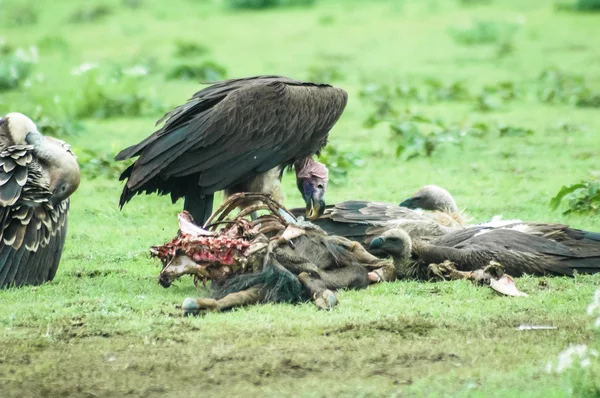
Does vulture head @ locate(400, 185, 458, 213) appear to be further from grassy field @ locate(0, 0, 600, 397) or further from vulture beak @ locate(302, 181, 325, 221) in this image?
vulture beak @ locate(302, 181, 325, 221)

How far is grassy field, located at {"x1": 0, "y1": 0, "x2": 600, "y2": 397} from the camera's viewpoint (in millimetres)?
4461

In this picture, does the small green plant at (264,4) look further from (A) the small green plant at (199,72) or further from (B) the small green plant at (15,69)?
(B) the small green plant at (15,69)

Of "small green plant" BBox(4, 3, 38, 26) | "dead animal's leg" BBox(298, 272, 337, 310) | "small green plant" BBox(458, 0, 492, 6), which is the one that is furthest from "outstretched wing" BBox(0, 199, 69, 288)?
"small green plant" BBox(4, 3, 38, 26)

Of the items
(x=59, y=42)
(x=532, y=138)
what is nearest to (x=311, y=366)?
(x=532, y=138)

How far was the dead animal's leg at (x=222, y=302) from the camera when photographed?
5234 millimetres

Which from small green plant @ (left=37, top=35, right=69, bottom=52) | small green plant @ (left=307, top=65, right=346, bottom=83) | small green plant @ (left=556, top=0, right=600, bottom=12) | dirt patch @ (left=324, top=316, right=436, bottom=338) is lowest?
small green plant @ (left=37, top=35, right=69, bottom=52)

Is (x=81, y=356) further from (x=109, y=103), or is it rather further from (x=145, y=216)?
(x=109, y=103)

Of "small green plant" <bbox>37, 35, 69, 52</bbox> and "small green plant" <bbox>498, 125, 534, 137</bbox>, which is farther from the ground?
"small green plant" <bbox>498, 125, 534, 137</bbox>

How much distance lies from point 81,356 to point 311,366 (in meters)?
0.99

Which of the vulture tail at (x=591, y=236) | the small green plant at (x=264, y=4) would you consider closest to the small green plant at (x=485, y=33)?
the small green plant at (x=264, y=4)

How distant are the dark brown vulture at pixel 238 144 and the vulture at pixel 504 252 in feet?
2.82

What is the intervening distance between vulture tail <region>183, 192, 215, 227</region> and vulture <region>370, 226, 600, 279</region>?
1148 mm

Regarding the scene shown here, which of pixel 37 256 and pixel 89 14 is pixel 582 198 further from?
pixel 89 14

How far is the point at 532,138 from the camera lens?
1130 centimetres
